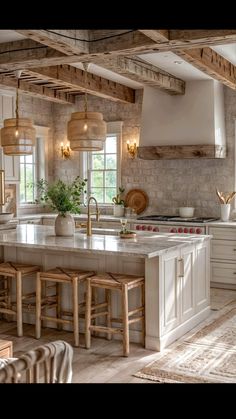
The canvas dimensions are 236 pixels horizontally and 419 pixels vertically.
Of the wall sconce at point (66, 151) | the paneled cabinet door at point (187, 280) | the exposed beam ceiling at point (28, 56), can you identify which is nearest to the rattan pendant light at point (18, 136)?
the exposed beam ceiling at point (28, 56)

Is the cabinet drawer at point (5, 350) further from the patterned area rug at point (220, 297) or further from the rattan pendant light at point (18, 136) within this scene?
the patterned area rug at point (220, 297)

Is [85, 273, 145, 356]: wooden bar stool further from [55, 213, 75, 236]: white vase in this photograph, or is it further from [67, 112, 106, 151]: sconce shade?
[67, 112, 106, 151]: sconce shade

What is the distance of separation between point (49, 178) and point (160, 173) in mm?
2419

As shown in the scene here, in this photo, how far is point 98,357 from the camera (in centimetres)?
408

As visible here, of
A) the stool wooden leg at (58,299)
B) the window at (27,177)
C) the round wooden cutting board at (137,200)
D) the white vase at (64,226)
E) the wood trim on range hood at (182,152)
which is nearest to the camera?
the stool wooden leg at (58,299)

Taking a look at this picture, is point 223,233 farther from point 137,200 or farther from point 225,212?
point 137,200

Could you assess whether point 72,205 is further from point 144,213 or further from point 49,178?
point 49,178

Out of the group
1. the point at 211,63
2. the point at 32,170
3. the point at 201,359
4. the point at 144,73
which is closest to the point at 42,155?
the point at 32,170

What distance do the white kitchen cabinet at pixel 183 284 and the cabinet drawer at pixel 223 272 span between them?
1535mm

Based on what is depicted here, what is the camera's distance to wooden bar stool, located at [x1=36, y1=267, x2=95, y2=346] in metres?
4.37

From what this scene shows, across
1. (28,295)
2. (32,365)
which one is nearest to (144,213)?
(28,295)

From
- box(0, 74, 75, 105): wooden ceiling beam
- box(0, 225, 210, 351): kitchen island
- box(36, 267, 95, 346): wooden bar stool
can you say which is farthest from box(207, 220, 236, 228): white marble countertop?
box(0, 74, 75, 105): wooden ceiling beam

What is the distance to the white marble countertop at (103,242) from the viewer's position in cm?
421
